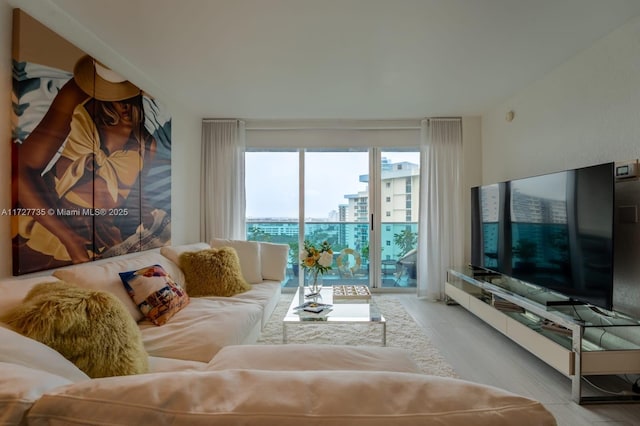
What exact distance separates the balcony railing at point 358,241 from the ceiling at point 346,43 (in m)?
1.76

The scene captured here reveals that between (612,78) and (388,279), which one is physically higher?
(612,78)

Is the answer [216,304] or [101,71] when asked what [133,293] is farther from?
[101,71]

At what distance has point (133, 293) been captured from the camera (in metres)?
2.10

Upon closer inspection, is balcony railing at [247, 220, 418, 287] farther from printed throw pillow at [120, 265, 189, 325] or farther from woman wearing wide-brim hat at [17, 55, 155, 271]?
printed throw pillow at [120, 265, 189, 325]

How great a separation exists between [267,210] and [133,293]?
249 centimetres

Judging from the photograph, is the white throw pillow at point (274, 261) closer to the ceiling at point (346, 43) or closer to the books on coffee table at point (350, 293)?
the books on coffee table at point (350, 293)

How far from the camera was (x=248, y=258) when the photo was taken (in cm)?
350

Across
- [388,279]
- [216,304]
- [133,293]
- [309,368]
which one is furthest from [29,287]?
[388,279]

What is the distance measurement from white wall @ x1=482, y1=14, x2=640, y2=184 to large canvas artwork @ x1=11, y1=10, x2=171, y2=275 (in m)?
3.78

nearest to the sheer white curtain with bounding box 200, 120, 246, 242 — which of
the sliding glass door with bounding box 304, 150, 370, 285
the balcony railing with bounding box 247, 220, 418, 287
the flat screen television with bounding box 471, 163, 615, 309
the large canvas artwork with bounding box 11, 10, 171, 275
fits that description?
the balcony railing with bounding box 247, 220, 418, 287

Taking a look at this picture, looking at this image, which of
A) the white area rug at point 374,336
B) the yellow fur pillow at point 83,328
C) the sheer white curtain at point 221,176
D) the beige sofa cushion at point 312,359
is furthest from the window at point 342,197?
the yellow fur pillow at point 83,328

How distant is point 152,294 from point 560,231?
301cm

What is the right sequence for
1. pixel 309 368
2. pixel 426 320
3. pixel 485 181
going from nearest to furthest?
pixel 309 368 < pixel 426 320 < pixel 485 181

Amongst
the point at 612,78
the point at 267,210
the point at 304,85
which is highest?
the point at 304,85
